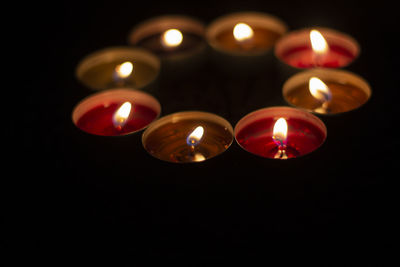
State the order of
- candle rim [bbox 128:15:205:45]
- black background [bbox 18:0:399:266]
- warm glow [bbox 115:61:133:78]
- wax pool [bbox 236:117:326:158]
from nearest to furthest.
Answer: black background [bbox 18:0:399:266] → wax pool [bbox 236:117:326:158] → warm glow [bbox 115:61:133:78] → candle rim [bbox 128:15:205:45]

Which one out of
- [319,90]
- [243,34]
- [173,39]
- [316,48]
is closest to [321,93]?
[319,90]

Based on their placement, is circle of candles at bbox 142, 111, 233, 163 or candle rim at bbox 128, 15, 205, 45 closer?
circle of candles at bbox 142, 111, 233, 163

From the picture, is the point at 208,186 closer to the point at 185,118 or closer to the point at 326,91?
the point at 185,118

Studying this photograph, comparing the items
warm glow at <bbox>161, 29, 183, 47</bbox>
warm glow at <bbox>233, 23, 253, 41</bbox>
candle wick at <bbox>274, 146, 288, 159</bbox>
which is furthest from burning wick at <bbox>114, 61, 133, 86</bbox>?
candle wick at <bbox>274, 146, 288, 159</bbox>

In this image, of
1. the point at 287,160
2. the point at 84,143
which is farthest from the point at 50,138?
the point at 287,160

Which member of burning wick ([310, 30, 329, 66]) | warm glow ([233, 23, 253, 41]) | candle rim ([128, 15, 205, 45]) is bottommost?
burning wick ([310, 30, 329, 66])

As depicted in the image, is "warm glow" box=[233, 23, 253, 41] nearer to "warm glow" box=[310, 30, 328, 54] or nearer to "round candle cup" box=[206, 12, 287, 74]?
"round candle cup" box=[206, 12, 287, 74]

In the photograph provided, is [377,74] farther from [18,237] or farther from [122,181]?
[18,237]
